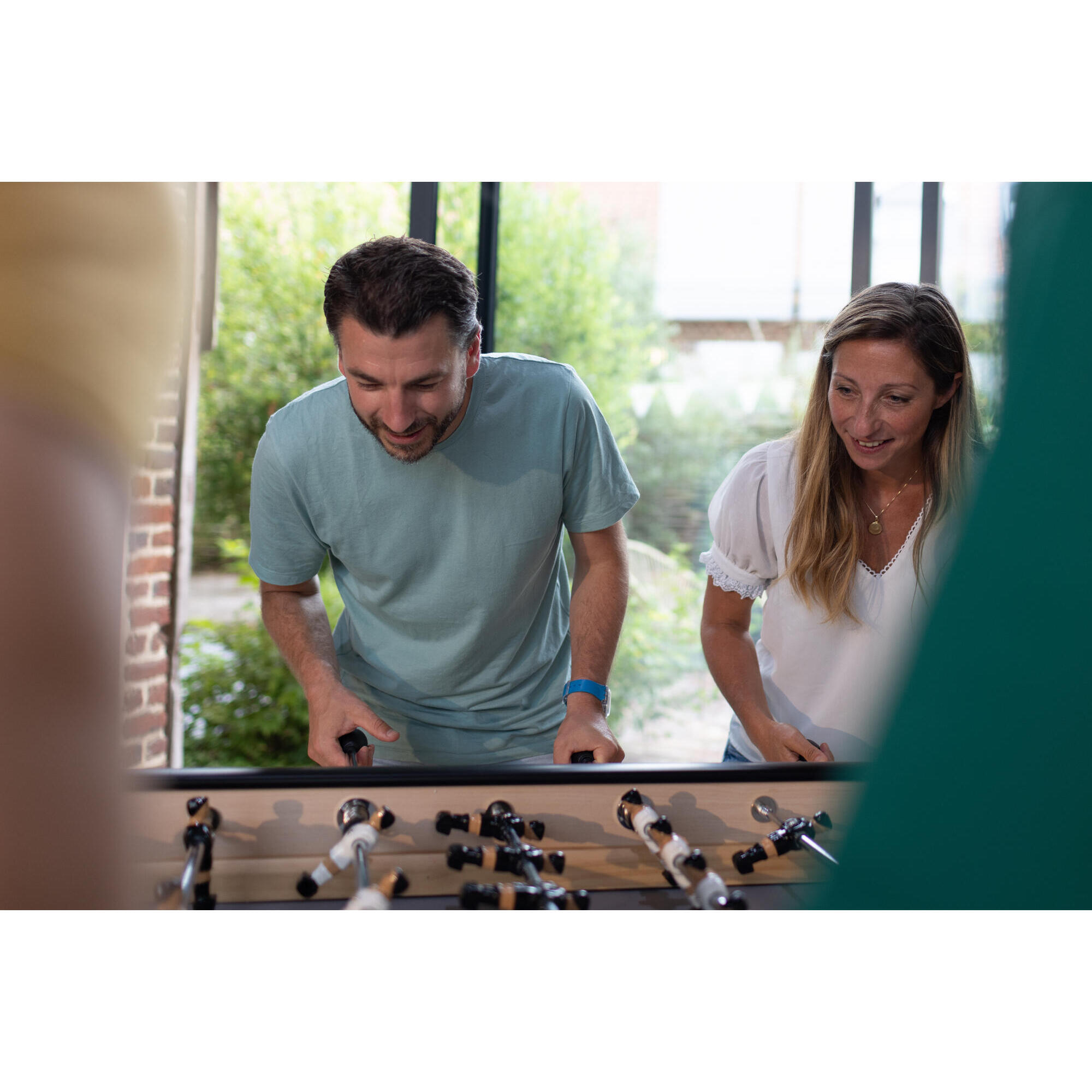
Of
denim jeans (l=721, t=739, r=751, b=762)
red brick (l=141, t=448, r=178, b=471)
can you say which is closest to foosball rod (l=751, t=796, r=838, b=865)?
denim jeans (l=721, t=739, r=751, b=762)

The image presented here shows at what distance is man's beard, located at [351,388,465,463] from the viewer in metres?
1.66

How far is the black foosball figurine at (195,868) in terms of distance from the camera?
3.63 feet

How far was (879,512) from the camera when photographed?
191 cm

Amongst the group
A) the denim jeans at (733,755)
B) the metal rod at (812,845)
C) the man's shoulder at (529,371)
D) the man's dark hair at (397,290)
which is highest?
the man's dark hair at (397,290)

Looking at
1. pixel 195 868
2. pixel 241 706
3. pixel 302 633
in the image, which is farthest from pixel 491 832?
pixel 241 706

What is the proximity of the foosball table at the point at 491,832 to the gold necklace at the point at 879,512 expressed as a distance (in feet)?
2.19

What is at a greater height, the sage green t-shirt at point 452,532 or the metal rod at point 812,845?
the sage green t-shirt at point 452,532

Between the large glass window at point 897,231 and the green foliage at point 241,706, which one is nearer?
the large glass window at point 897,231

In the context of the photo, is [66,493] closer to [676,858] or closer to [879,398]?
[676,858]

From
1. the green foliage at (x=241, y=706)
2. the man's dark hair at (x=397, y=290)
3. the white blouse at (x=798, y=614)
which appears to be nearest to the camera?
the man's dark hair at (x=397, y=290)

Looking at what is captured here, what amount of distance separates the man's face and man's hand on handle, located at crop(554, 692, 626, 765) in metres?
0.58

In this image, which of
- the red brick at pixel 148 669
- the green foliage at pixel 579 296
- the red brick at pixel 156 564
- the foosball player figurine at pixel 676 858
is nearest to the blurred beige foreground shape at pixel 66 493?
the foosball player figurine at pixel 676 858

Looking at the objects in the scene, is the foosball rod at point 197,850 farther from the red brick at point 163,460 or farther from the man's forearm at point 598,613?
the red brick at point 163,460

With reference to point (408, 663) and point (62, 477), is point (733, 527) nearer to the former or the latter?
point (408, 663)
